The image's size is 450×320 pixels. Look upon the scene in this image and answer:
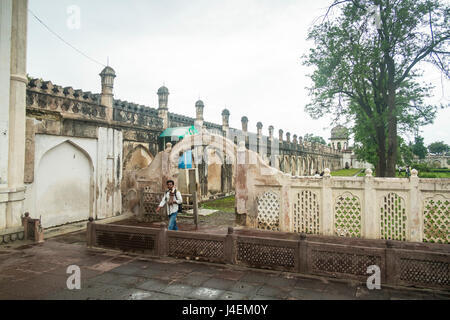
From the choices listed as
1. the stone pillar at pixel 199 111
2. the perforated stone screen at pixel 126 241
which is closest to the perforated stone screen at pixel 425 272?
the perforated stone screen at pixel 126 241

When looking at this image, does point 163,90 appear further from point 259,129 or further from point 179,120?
point 259,129

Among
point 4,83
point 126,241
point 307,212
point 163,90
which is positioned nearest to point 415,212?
point 307,212

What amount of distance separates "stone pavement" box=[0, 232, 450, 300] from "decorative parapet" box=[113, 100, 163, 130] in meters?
7.27

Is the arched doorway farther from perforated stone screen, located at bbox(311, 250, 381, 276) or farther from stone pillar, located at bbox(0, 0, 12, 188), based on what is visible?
perforated stone screen, located at bbox(311, 250, 381, 276)

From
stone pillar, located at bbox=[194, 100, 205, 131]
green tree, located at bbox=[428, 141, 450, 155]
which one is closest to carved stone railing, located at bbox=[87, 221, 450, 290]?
stone pillar, located at bbox=[194, 100, 205, 131]

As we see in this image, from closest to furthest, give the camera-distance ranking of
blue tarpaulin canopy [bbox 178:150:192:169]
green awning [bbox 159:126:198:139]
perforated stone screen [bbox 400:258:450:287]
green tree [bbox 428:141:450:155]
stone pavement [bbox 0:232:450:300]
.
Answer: stone pavement [bbox 0:232:450:300] < perforated stone screen [bbox 400:258:450:287] < green awning [bbox 159:126:198:139] < blue tarpaulin canopy [bbox 178:150:192:169] < green tree [bbox 428:141:450:155]

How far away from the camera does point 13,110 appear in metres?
7.62

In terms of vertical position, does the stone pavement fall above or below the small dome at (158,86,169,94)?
below

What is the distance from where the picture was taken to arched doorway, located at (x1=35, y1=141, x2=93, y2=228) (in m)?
9.69

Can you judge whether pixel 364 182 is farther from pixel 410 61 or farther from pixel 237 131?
pixel 237 131

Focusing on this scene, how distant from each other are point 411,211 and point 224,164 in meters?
13.3

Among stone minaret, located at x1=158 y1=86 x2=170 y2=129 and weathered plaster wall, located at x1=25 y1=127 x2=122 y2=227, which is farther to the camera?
stone minaret, located at x1=158 y1=86 x2=170 y2=129

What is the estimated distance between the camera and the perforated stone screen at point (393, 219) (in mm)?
7879

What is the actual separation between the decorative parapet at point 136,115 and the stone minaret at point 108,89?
0.35 m
